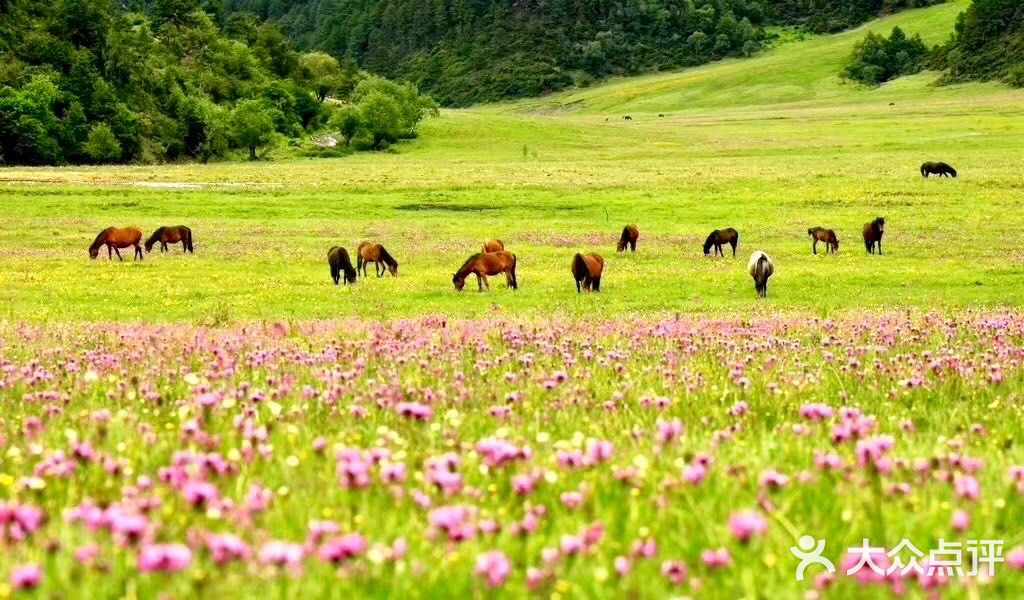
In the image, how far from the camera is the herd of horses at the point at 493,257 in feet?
100

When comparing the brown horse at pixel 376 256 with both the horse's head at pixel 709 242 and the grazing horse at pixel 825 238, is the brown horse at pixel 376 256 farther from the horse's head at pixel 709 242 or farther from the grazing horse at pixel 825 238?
the grazing horse at pixel 825 238

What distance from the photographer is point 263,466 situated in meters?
4.81

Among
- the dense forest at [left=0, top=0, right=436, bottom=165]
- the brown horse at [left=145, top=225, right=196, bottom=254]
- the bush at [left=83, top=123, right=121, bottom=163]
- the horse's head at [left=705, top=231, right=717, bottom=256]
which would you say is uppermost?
the dense forest at [left=0, top=0, right=436, bottom=165]

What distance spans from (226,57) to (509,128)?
162 ft

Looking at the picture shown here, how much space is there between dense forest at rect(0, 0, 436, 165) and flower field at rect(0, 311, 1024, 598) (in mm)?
119650

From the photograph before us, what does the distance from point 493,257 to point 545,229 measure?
20.7m

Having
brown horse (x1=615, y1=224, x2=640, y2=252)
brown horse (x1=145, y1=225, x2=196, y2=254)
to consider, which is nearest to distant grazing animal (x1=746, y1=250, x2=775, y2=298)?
brown horse (x1=615, y1=224, x2=640, y2=252)

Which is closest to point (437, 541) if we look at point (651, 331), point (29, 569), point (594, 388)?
point (29, 569)

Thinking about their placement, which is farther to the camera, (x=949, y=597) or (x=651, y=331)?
(x=651, y=331)

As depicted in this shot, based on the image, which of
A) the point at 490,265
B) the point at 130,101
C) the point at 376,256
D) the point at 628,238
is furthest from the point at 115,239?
the point at 130,101

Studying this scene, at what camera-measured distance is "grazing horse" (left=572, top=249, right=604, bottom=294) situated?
30.5m

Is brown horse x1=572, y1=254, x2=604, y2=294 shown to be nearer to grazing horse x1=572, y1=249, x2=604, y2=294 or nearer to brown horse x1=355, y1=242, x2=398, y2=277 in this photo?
grazing horse x1=572, y1=249, x2=604, y2=294

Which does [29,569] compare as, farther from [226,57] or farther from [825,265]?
[226,57]

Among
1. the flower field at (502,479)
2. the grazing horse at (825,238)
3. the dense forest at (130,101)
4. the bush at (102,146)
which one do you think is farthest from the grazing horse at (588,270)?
the bush at (102,146)
